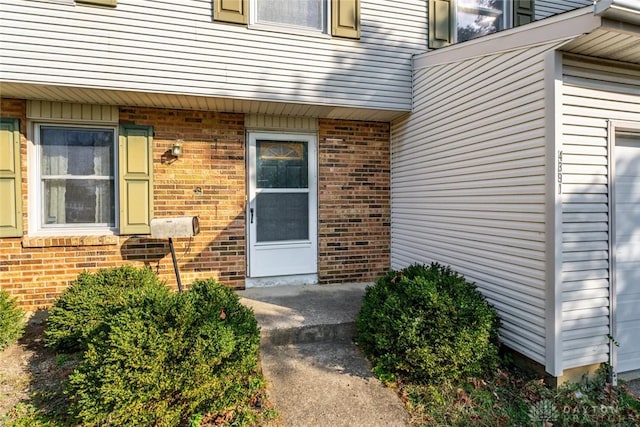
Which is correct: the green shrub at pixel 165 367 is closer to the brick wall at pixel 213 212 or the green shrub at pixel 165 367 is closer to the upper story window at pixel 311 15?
the brick wall at pixel 213 212

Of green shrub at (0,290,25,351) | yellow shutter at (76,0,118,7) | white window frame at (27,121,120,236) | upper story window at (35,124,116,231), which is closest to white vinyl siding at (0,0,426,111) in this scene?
yellow shutter at (76,0,118,7)

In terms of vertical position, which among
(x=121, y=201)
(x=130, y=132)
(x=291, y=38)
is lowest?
(x=121, y=201)

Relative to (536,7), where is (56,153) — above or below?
below

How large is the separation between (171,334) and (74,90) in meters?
3.18

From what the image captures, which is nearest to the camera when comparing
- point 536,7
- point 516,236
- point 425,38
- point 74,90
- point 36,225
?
point 516,236

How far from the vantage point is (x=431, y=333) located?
282 centimetres

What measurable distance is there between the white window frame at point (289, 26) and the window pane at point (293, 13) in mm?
36

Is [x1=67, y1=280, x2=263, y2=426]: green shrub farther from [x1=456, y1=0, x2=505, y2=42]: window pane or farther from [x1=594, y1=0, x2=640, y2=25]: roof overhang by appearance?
[x1=456, y1=0, x2=505, y2=42]: window pane

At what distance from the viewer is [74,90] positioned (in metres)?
3.75

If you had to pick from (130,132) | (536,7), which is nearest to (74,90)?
(130,132)

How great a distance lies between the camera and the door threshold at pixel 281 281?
191 inches

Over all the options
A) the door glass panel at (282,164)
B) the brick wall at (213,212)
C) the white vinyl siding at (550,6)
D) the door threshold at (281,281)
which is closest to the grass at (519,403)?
the door threshold at (281,281)

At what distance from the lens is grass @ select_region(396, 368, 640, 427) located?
246 cm

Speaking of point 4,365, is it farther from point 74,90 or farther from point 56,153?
point 74,90
